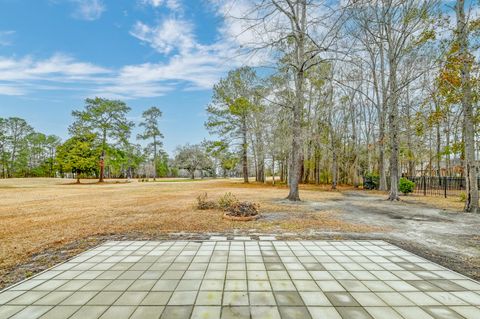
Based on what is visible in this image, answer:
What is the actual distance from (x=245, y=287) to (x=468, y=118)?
9414mm

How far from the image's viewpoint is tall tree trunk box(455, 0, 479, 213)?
7219 millimetres

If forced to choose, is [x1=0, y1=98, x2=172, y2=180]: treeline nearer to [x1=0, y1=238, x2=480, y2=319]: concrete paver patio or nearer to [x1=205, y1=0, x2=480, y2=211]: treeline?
[x1=205, y1=0, x2=480, y2=211]: treeline

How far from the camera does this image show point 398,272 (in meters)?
2.71

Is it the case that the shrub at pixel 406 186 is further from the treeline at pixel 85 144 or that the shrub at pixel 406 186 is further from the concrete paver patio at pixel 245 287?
the treeline at pixel 85 144

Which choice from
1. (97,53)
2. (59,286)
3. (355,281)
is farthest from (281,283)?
(97,53)

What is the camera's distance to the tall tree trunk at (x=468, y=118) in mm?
7219

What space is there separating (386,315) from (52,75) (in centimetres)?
2210

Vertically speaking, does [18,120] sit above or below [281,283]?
above

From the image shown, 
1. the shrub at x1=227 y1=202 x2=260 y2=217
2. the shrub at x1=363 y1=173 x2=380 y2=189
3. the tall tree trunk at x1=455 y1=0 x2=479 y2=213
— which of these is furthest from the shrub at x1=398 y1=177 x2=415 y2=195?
the shrub at x1=227 y1=202 x2=260 y2=217

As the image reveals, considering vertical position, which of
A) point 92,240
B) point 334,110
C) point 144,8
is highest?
point 144,8

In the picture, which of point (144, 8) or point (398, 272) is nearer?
point (398, 272)

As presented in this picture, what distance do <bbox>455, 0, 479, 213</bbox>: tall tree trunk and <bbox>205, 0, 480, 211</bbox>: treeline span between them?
0.03 m

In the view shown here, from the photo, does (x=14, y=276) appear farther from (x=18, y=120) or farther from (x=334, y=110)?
(x=18, y=120)

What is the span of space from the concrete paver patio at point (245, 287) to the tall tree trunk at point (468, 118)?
6520 millimetres
